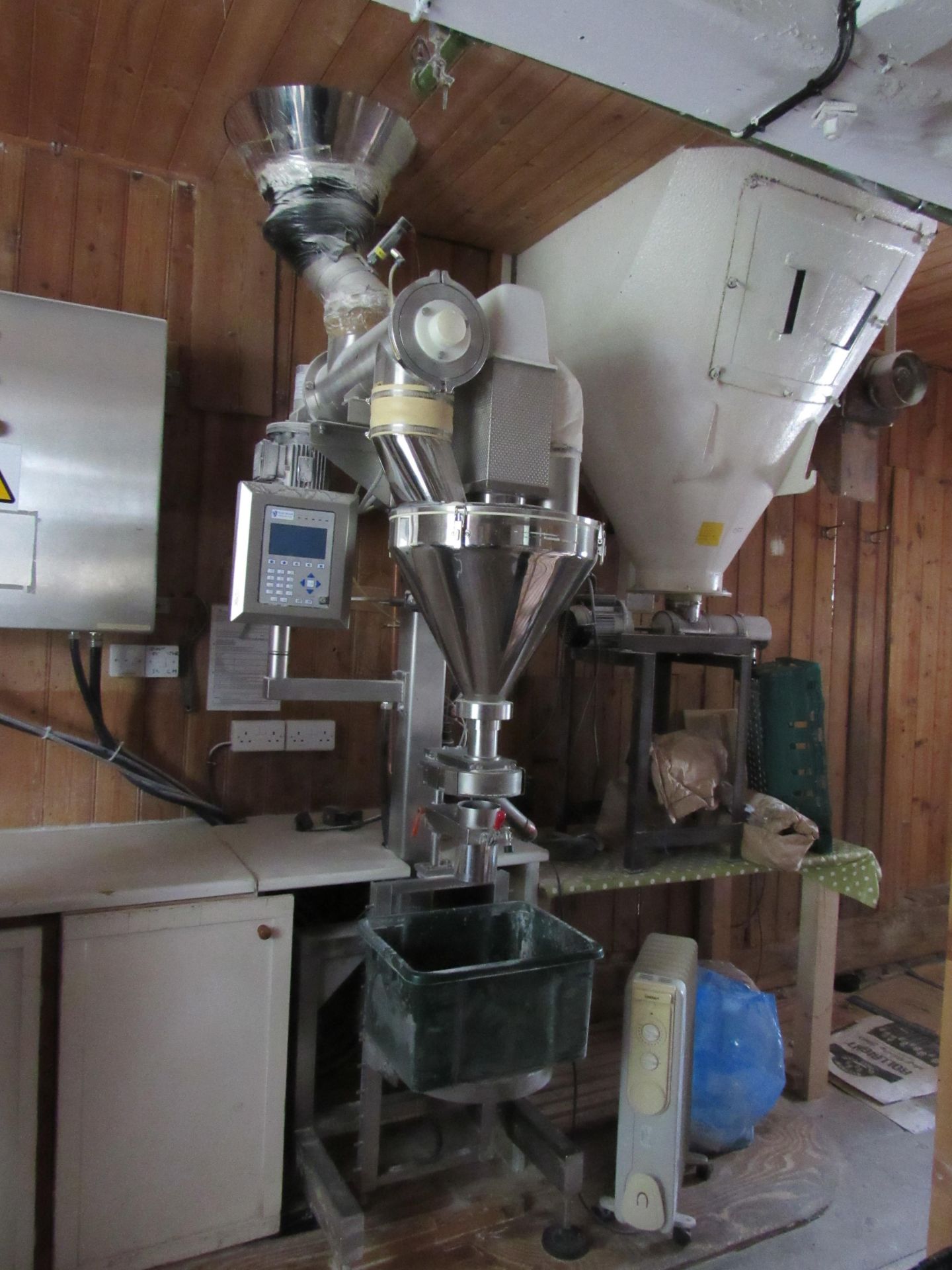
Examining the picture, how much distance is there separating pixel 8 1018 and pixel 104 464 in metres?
1.07

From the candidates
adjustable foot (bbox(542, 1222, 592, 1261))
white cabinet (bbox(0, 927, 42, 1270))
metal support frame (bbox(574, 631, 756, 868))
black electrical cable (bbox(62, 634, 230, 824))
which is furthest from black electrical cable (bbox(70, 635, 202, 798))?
adjustable foot (bbox(542, 1222, 592, 1261))

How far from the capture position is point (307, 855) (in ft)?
5.82

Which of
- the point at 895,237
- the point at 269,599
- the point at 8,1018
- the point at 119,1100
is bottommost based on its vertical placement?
the point at 119,1100

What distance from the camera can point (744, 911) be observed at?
291 centimetres

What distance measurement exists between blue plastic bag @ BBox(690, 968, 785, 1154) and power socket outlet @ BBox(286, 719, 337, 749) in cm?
111

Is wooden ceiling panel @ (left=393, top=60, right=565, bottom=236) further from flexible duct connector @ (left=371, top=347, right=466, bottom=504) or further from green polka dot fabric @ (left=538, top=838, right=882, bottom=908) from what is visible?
green polka dot fabric @ (left=538, top=838, right=882, bottom=908)

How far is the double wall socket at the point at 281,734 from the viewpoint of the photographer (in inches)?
82.0

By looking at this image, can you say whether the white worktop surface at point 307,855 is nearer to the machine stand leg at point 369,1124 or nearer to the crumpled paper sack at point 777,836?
the machine stand leg at point 369,1124

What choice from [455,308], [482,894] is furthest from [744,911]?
[455,308]

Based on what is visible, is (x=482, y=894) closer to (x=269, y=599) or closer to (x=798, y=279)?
(x=269, y=599)

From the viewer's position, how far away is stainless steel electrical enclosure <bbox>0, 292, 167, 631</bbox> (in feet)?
5.57

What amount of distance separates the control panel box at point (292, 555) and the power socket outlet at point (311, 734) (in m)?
0.52

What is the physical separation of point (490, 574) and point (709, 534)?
101 cm

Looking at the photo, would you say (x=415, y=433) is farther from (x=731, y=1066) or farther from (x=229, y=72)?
(x=731, y=1066)
